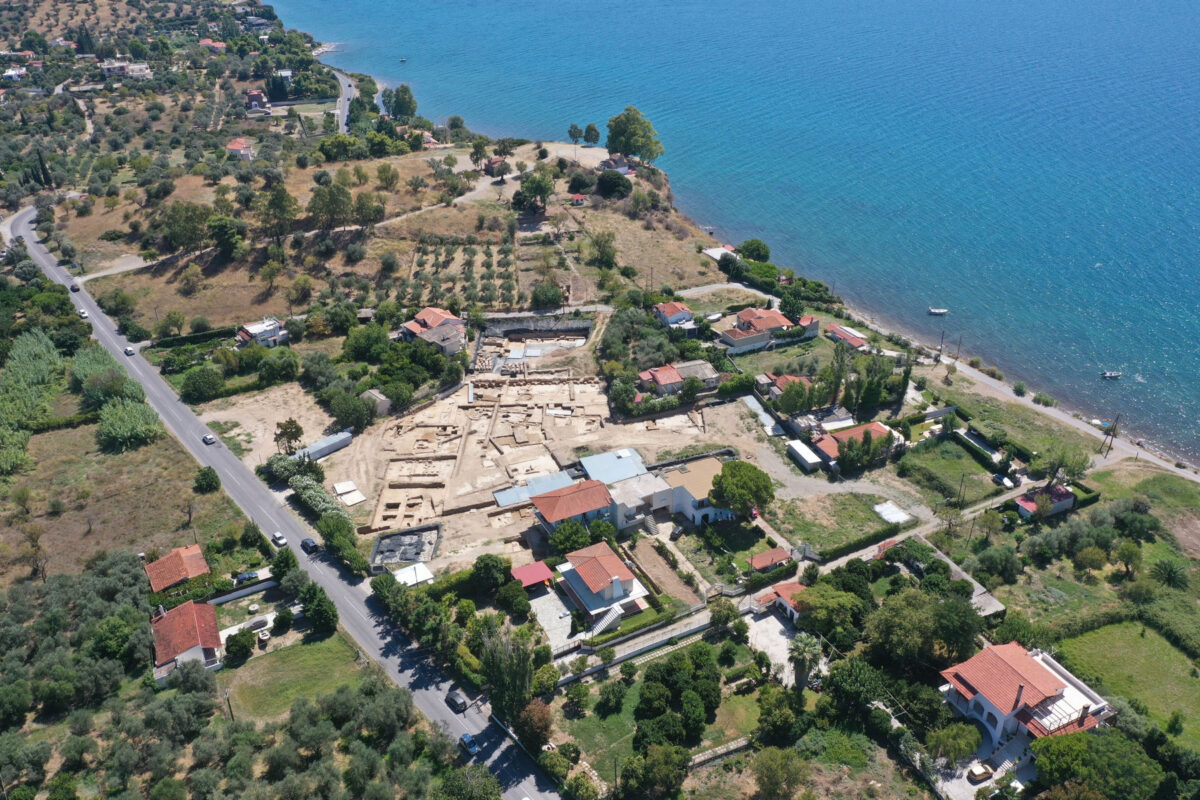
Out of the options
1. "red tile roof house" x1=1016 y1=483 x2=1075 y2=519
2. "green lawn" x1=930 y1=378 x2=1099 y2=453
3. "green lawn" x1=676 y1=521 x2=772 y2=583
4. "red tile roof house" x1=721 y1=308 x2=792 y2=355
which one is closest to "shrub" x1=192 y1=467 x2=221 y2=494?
"green lawn" x1=676 y1=521 x2=772 y2=583

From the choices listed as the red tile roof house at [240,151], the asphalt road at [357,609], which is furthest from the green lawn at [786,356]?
the red tile roof house at [240,151]

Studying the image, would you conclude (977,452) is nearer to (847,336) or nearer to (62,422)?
(847,336)

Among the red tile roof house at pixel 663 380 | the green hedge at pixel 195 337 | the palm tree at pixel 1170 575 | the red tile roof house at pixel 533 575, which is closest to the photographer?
the red tile roof house at pixel 533 575

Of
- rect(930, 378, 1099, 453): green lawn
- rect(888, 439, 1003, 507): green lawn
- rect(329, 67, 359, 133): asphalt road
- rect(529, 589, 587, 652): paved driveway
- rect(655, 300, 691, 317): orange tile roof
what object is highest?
rect(329, 67, 359, 133): asphalt road

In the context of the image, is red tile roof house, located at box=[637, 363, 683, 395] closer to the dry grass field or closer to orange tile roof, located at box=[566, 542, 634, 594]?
orange tile roof, located at box=[566, 542, 634, 594]

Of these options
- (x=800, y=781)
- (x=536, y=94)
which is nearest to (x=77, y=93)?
(x=536, y=94)

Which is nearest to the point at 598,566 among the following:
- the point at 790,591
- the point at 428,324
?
the point at 790,591

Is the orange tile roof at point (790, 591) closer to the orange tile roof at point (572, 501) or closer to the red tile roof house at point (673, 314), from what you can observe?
the orange tile roof at point (572, 501)
